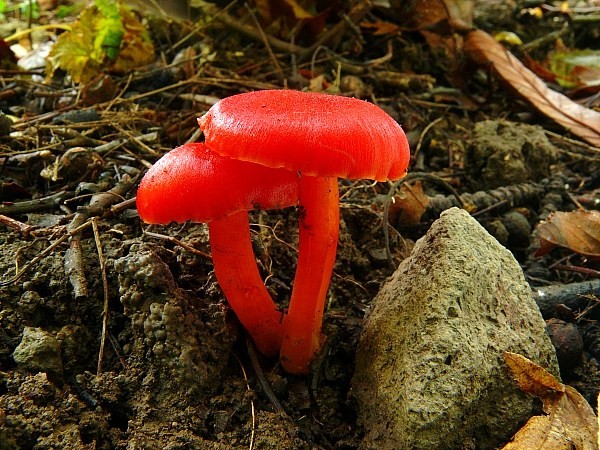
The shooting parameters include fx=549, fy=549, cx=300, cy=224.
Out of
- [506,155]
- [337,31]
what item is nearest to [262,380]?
[506,155]

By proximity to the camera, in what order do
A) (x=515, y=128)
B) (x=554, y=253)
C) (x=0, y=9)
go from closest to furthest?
1. (x=554, y=253)
2. (x=515, y=128)
3. (x=0, y=9)

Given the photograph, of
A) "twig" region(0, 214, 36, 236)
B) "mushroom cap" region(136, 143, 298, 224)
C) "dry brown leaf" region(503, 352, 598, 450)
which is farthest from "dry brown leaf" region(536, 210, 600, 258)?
"twig" region(0, 214, 36, 236)

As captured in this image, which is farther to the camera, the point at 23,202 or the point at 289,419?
the point at 23,202

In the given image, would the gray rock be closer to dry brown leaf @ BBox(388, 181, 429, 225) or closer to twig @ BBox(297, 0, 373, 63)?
dry brown leaf @ BBox(388, 181, 429, 225)

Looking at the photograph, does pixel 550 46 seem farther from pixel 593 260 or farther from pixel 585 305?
pixel 585 305

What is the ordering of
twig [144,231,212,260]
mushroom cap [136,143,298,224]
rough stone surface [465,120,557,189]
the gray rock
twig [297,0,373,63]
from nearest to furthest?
mushroom cap [136,143,298,224]
the gray rock
twig [144,231,212,260]
rough stone surface [465,120,557,189]
twig [297,0,373,63]

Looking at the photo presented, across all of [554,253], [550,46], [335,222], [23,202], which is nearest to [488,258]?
[335,222]

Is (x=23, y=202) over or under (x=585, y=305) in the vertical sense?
over

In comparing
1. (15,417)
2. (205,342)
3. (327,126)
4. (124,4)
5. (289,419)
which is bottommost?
(289,419)
